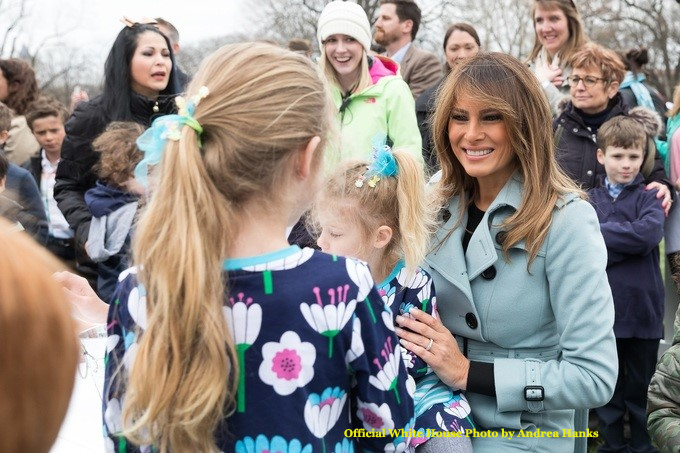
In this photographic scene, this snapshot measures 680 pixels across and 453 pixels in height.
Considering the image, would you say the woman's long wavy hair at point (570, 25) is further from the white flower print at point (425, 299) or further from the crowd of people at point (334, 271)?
the white flower print at point (425, 299)

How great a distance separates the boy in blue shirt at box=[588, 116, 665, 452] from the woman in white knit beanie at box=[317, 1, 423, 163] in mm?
1122

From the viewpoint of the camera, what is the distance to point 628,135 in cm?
434

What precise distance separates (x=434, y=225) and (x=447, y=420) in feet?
2.19

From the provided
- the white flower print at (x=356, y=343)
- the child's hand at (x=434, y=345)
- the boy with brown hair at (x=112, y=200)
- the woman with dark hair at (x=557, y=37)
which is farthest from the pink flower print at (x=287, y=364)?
the woman with dark hair at (x=557, y=37)

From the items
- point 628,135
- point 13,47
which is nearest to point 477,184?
point 628,135

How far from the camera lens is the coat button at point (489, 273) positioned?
2.44m

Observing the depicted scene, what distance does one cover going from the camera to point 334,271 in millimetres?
1612

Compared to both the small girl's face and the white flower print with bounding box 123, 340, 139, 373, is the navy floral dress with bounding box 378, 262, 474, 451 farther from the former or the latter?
the white flower print with bounding box 123, 340, 139, 373

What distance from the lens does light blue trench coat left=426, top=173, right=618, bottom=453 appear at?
90.5 inches

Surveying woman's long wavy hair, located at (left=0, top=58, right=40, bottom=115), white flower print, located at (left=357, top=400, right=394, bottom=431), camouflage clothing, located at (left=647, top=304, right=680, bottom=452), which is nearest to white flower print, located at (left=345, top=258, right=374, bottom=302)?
white flower print, located at (left=357, top=400, right=394, bottom=431)

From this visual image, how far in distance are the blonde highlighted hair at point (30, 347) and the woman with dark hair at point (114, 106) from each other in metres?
3.59

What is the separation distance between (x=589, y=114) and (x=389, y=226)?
8.97 ft

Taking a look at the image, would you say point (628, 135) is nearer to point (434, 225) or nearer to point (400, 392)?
point (434, 225)

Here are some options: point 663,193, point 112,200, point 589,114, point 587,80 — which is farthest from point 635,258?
point 112,200
